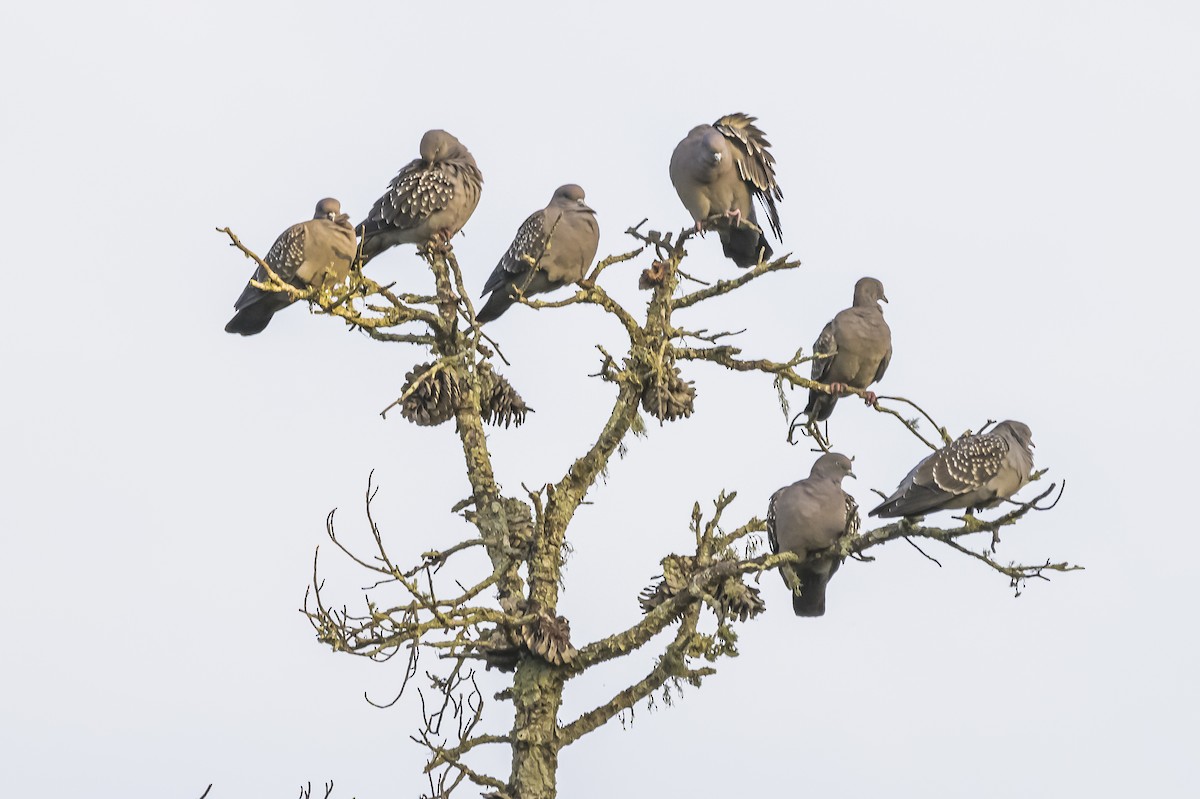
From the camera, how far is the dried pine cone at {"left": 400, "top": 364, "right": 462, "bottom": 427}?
7.48m

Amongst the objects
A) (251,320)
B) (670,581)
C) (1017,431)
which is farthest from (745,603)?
(251,320)

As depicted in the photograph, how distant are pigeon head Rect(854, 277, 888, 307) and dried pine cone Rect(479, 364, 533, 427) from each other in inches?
103

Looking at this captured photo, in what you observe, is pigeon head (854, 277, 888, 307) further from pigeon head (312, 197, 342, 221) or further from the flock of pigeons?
pigeon head (312, 197, 342, 221)

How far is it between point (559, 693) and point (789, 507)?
56.3 inches

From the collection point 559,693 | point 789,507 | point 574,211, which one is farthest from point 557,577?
point 574,211

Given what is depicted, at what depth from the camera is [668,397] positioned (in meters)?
7.39

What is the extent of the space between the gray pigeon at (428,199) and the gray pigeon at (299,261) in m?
0.19

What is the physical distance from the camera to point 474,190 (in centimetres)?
963

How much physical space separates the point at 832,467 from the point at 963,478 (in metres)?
0.65

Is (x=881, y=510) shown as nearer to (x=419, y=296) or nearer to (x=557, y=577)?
(x=557, y=577)

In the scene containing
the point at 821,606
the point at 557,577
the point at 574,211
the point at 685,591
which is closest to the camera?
the point at 685,591

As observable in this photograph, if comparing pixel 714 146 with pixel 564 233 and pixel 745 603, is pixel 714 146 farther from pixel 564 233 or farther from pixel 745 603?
pixel 745 603

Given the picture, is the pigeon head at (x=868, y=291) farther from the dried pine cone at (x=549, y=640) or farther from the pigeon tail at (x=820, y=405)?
the dried pine cone at (x=549, y=640)

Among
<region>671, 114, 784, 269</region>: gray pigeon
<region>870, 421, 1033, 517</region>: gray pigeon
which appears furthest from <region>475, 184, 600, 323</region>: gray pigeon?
<region>870, 421, 1033, 517</region>: gray pigeon
